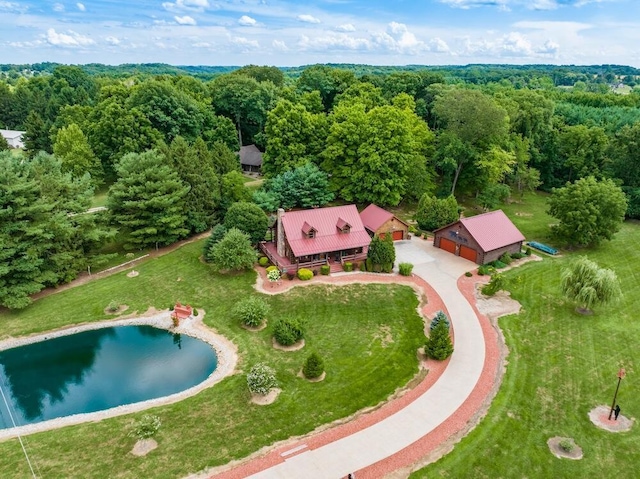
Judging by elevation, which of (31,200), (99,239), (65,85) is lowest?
(99,239)

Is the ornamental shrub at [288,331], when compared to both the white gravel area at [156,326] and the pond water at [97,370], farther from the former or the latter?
the pond water at [97,370]

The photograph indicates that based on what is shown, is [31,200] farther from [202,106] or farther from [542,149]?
[542,149]

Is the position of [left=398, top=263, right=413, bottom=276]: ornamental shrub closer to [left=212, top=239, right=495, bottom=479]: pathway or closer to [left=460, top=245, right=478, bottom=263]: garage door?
[left=212, top=239, right=495, bottom=479]: pathway

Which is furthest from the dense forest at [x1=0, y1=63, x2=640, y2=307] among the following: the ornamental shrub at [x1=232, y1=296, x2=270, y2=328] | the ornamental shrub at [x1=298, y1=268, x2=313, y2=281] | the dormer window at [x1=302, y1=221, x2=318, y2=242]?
the ornamental shrub at [x1=232, y1=296, x2=270, y2=328]

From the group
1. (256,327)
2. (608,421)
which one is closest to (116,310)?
(256,327)

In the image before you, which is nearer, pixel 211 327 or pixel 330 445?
pixel 330 445

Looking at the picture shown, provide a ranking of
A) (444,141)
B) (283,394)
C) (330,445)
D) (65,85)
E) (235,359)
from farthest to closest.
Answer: (65,85) → (444,141) → (235,359) → (283,394) → (330,445)

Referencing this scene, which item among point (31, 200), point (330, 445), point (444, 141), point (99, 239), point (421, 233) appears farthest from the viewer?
point (444, 141)

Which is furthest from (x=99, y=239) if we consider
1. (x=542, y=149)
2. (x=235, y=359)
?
(x=542, y=149)
